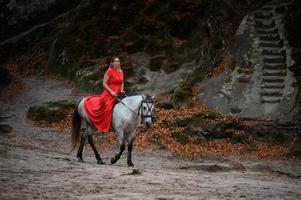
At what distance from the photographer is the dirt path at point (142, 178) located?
880cm

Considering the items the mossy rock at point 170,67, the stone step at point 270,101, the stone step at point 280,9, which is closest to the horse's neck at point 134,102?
the stone step at point 270,101

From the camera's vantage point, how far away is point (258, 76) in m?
20.5

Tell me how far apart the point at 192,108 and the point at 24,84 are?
10.8m

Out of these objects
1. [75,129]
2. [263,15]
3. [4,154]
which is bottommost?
[4,154]

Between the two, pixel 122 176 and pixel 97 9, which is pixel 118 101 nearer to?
pixel 122 176

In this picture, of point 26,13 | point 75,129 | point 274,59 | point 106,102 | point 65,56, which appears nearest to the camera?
point 106,102

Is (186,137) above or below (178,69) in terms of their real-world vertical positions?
below

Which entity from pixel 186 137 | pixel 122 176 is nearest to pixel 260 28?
pixel 186 137

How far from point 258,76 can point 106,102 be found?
28.0 ft

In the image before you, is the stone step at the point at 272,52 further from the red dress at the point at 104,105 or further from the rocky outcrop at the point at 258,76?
the red dress at the point at 104,105

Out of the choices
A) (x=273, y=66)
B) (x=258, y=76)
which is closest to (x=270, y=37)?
(x=273, y=66)

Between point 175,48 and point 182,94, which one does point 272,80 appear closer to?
point 182,94

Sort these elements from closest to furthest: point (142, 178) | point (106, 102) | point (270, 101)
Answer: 1. point (142, 178)
2. point (106, 102)
3. point (270, 101)

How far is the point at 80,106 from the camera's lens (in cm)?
1474
